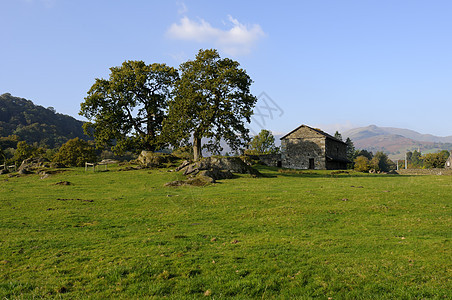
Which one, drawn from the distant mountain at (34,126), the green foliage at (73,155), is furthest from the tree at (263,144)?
the distant mountain at (34,126)

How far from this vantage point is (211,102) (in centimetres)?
5444

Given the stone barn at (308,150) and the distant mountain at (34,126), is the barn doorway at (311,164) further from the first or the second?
the distant mountain at (34,126)

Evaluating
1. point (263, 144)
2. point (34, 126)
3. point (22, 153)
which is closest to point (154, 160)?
point (22, 153)

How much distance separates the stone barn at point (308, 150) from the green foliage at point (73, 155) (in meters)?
55.2

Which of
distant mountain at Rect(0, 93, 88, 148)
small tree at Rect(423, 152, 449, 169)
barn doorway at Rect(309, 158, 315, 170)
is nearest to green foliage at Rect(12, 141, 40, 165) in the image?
distant mountain at Rect(0, 93, 88, 148)

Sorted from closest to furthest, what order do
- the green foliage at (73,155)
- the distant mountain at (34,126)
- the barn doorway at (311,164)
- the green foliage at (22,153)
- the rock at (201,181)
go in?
the rock at (201,181), the barn doorway at (311,164), the green foliage at (73,155), the green foliage at (22,153), the distant mountain at (34,126)

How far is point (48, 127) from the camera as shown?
17325 centimetres

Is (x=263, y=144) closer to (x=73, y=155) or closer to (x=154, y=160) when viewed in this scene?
(x=73, y=155)

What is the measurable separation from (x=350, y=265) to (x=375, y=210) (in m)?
11.4

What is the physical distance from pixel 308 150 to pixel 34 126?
150237mm

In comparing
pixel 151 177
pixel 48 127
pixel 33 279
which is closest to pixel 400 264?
pixel 33 279

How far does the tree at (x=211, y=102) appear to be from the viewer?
173 feet

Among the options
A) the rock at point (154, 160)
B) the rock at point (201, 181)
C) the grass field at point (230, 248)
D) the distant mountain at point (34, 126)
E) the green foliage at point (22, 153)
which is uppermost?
the distant mountain at point (34, 126)

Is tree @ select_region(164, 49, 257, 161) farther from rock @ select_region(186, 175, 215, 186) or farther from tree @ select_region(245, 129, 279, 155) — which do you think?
tree @ select_region(245, 129, 279, 155)
